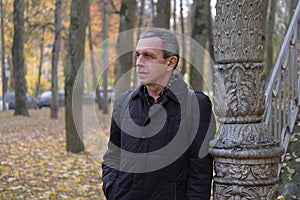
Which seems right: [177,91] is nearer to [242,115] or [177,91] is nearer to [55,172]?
[242,115]

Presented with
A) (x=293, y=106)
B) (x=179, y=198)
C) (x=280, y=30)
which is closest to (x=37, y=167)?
(x=293, y=106)

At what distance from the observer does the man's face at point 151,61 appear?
290 cm

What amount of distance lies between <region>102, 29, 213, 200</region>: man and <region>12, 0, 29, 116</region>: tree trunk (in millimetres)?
23395

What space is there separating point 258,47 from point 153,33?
0.58 meters

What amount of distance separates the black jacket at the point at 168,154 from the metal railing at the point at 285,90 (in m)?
2.90

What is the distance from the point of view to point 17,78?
2795cm

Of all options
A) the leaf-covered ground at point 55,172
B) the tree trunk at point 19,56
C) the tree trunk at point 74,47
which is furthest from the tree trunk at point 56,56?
the tree trunk at point 74,47

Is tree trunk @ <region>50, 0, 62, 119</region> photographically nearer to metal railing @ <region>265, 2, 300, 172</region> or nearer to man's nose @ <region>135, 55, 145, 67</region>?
metal railing @ <region>265, 2, 300, 172</region>

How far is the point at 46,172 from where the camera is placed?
413 inches

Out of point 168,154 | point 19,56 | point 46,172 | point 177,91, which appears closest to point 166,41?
point 177,91

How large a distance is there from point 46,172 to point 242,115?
321 inches

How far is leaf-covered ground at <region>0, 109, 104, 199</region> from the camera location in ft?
27.1

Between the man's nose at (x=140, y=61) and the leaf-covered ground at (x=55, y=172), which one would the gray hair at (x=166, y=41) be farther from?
the leaf-covered ground at (x=55, y=172)

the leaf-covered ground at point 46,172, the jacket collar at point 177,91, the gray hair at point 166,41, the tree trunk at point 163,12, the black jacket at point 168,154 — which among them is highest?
the tree trunk at point 163,12
